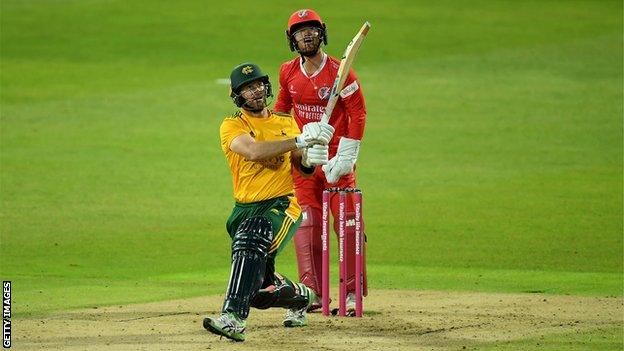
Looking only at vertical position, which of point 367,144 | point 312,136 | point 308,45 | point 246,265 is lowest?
point 246,265

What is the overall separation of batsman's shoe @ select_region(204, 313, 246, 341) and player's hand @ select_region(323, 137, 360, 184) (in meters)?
1.92

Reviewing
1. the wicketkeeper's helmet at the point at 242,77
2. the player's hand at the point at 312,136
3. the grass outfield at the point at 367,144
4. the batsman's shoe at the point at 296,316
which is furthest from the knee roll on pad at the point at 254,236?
the grass outfield at the point at 367,144

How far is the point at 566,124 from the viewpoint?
22.7 metres

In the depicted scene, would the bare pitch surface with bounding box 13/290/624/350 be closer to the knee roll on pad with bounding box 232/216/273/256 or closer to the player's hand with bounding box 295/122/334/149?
the knee roll on pad with bounding box 232/216/273/256

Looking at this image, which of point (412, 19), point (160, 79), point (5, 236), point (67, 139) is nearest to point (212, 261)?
point (5, 236)

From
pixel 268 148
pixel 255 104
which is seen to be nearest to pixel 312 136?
pixel 268 148

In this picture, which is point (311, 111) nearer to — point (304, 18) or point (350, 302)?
point (304, 18)

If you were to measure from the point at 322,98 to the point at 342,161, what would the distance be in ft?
1.75

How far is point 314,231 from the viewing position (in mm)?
11484

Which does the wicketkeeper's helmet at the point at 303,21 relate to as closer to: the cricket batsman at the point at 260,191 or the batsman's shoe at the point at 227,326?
the cricket batsman at the point at 260,191

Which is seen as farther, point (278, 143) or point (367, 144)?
point (367, 144)

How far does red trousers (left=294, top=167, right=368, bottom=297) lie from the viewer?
37.4 feet

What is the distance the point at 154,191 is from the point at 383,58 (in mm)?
10387

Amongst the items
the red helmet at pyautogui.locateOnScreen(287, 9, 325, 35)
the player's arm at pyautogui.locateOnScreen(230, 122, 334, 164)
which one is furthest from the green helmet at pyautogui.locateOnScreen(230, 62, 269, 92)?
the red helmet at pyautogui.locateOnScreen(287, 9, 325, 35)
